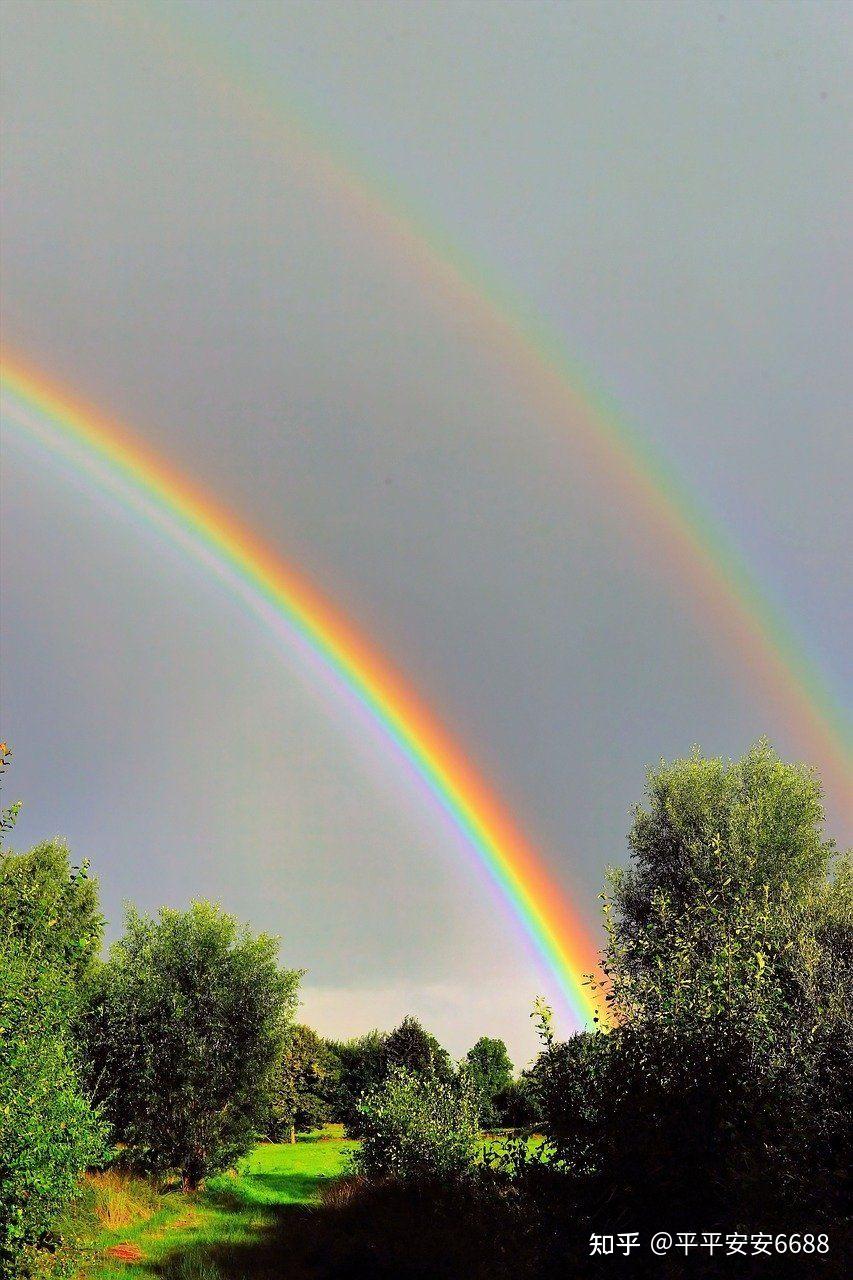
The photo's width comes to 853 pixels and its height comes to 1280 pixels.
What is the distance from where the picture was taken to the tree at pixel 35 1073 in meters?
11.2

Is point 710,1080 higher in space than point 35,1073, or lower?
higher

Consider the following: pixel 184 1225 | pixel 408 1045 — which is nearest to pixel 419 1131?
pixel 184 1225

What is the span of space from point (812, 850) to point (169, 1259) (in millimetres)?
27050

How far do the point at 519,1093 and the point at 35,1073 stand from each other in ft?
22.1

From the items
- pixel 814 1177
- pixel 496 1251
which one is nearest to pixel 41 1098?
pixel 496 1251

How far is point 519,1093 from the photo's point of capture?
39.8ft

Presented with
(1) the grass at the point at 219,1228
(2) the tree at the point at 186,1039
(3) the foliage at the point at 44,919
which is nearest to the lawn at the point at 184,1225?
(1) the grass at the point at 219,1228

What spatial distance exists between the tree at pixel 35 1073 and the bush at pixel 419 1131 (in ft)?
38.1

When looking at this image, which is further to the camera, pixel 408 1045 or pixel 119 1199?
pixel 408 1045

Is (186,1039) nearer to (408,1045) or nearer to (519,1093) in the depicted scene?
(519,1093)

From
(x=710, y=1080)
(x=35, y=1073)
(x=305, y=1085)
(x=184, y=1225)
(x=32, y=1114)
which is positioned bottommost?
(x=305, y=1085)

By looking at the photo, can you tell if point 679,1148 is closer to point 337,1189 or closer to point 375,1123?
point 375,1123

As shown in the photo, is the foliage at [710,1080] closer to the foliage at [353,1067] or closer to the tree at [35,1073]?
the tree at [35,1073]

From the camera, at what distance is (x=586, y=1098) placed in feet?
32.7
